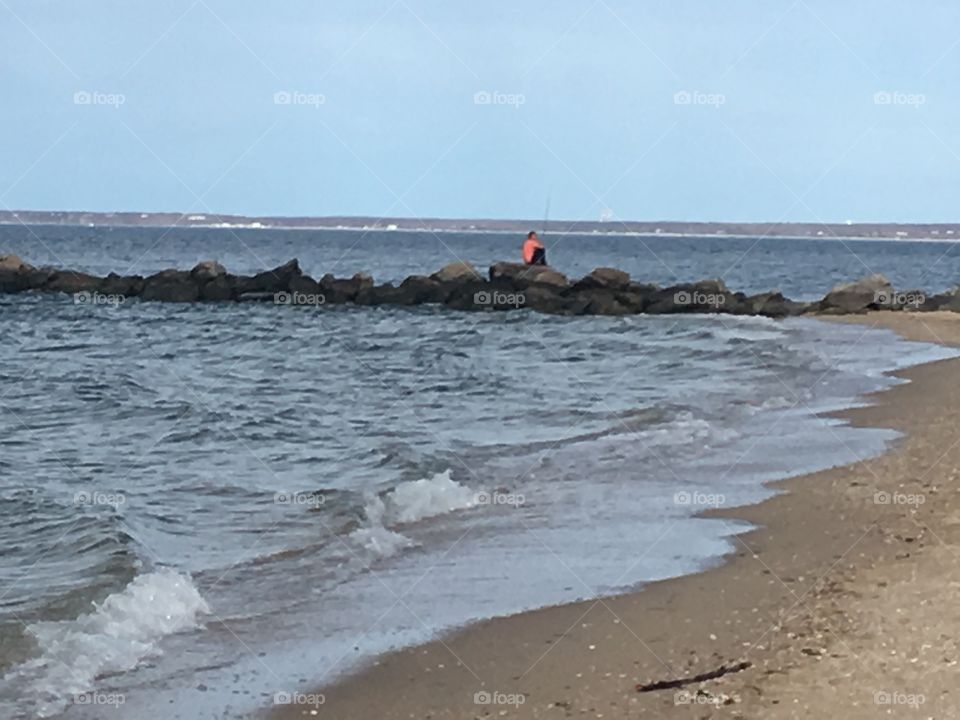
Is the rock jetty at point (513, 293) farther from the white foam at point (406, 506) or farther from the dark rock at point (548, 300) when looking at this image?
the white foam at point (406, 506)

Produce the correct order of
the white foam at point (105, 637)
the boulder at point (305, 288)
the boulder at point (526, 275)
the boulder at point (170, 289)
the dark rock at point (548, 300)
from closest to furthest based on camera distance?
the white foam at point (105, 637), the dark rock at point (548, 300), the boulder at point (526, 275), the boulder at point (305, 288), the boulder at point (170, 289)

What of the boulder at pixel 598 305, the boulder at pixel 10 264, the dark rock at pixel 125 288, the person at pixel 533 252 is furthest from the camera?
the boulder at pixel 10 264

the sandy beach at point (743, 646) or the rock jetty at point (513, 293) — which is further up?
the rock jetty at point (513, 293)

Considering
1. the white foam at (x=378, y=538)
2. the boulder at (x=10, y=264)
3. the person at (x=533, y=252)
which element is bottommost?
the white foam at (x=378, y=538)

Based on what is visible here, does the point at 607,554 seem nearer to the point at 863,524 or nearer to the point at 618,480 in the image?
the point at 863,524

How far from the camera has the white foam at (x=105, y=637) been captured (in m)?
7.27

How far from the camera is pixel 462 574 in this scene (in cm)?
968

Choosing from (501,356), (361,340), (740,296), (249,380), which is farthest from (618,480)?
(740,296)

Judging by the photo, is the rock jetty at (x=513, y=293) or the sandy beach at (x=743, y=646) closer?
the sandy beach at (x=743, y=646)

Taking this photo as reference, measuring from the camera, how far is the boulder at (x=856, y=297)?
144ft

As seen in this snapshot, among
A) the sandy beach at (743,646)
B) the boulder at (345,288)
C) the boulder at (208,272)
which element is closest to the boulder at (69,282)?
the boulder at (208,272)

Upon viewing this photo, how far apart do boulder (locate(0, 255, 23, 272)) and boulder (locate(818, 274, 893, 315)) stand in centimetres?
3149

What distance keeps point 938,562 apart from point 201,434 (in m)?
11.0

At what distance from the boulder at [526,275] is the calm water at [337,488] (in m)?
13.3
